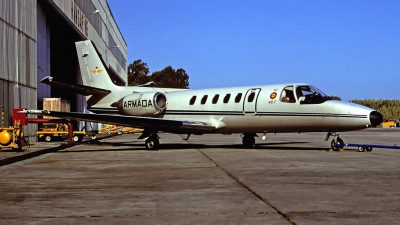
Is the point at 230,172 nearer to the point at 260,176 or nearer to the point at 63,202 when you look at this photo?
the point at 260,176

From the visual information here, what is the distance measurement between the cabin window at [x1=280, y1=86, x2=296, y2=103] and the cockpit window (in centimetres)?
20

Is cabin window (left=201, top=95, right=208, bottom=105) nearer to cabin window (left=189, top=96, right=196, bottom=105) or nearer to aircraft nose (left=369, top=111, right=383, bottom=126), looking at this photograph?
cabin window (left=189, top=96, right=196, bottom=105)

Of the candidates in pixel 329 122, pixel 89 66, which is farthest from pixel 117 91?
pixel 329 122

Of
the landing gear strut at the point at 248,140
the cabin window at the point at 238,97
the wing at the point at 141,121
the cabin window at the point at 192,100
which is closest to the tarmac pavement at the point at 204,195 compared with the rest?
the wing at the point at 141,121

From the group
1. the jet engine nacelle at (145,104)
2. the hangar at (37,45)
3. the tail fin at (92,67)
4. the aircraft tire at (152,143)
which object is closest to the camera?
the aircraft tire at (152,143)

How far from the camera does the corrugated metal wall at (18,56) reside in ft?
79.1

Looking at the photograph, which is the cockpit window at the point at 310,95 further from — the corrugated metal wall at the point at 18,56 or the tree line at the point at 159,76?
the tree line at the point at 159,76

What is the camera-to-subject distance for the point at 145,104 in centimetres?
2145

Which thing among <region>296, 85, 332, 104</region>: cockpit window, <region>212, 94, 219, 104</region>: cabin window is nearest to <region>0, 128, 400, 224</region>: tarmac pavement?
<region>296, 85, 332, 104</region>: cockpit window

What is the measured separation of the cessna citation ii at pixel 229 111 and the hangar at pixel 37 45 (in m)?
4.63

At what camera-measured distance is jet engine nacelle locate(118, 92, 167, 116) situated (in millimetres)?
21266

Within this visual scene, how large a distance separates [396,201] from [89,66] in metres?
20.4

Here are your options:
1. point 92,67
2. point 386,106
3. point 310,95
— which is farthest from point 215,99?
point 386,106

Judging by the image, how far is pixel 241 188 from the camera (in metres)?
7.75
